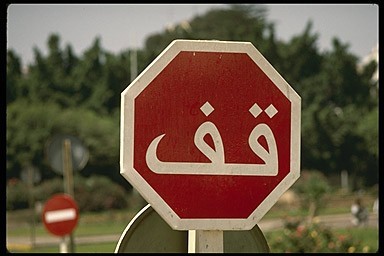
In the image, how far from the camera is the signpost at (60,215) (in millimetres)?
16500

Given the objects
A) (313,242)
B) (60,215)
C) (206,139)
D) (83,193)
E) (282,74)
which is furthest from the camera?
(282,74)

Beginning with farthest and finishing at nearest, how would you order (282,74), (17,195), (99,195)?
1. (282,74)
2. (99,195)
3. (17,195)

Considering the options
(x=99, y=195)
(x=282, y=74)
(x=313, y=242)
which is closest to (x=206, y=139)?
(x=313, y=242)

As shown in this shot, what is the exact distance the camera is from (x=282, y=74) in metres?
64.0

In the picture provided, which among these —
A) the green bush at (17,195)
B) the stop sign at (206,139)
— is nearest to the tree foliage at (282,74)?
the green bush at (17,195)

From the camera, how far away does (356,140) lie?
64.7 metres

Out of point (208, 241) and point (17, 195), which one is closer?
point (208, 241)

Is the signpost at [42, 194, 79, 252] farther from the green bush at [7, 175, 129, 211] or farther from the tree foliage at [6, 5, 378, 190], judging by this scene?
the tree foliage at [6, 5, 378, 190]

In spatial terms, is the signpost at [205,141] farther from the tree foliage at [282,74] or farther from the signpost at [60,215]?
the tree foliage at [282,74]

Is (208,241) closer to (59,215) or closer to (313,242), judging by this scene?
(59,215)
